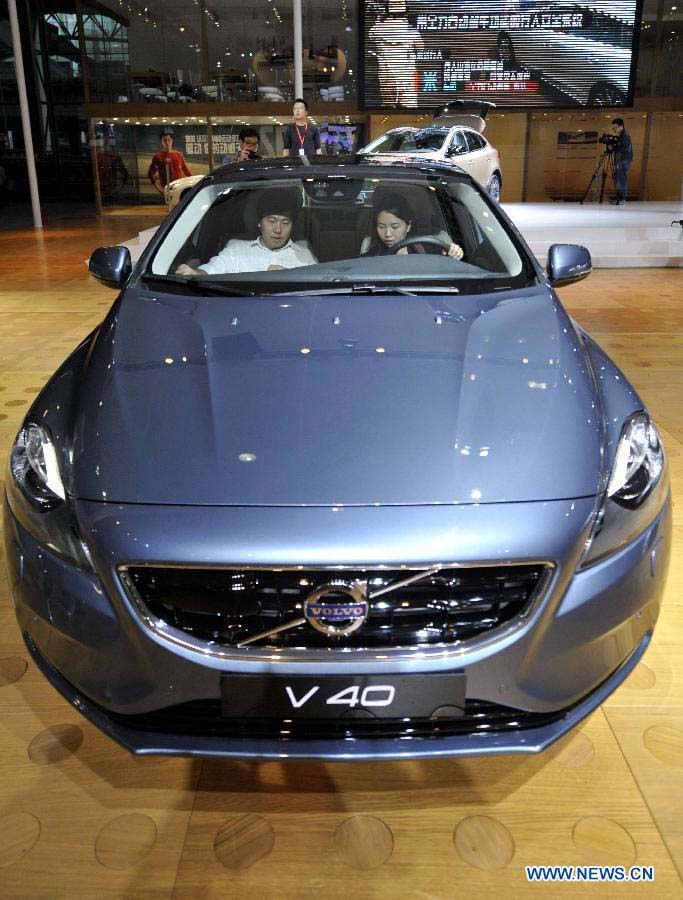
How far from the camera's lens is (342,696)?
120 cm

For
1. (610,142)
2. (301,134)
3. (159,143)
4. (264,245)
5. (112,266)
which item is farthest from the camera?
(159,143)

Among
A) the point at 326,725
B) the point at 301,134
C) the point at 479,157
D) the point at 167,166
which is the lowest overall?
the point at 326,725

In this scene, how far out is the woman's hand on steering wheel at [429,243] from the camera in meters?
2.34

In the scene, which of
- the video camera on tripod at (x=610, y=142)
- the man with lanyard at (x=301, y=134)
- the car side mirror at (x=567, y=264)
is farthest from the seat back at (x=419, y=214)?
the video camera on tripod at (x=610, y=142)

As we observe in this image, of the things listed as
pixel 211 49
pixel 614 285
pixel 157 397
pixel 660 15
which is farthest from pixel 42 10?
pixel 157 397

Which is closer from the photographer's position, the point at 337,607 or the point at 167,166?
the point at 337,607

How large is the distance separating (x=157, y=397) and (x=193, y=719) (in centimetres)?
62

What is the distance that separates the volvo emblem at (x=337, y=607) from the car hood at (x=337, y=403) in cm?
15

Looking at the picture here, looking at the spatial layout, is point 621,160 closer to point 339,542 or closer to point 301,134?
point 301,134

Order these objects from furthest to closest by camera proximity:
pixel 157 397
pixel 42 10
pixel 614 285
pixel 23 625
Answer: pixel 42 10 → pixel 614 285 → pixel 157 397 → pixel 23 625

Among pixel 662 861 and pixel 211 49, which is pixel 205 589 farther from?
pixel 211 49

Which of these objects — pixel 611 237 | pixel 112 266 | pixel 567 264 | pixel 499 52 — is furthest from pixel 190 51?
pixel 567 264

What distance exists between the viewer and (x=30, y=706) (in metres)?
1.73

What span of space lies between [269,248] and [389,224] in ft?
1.28
